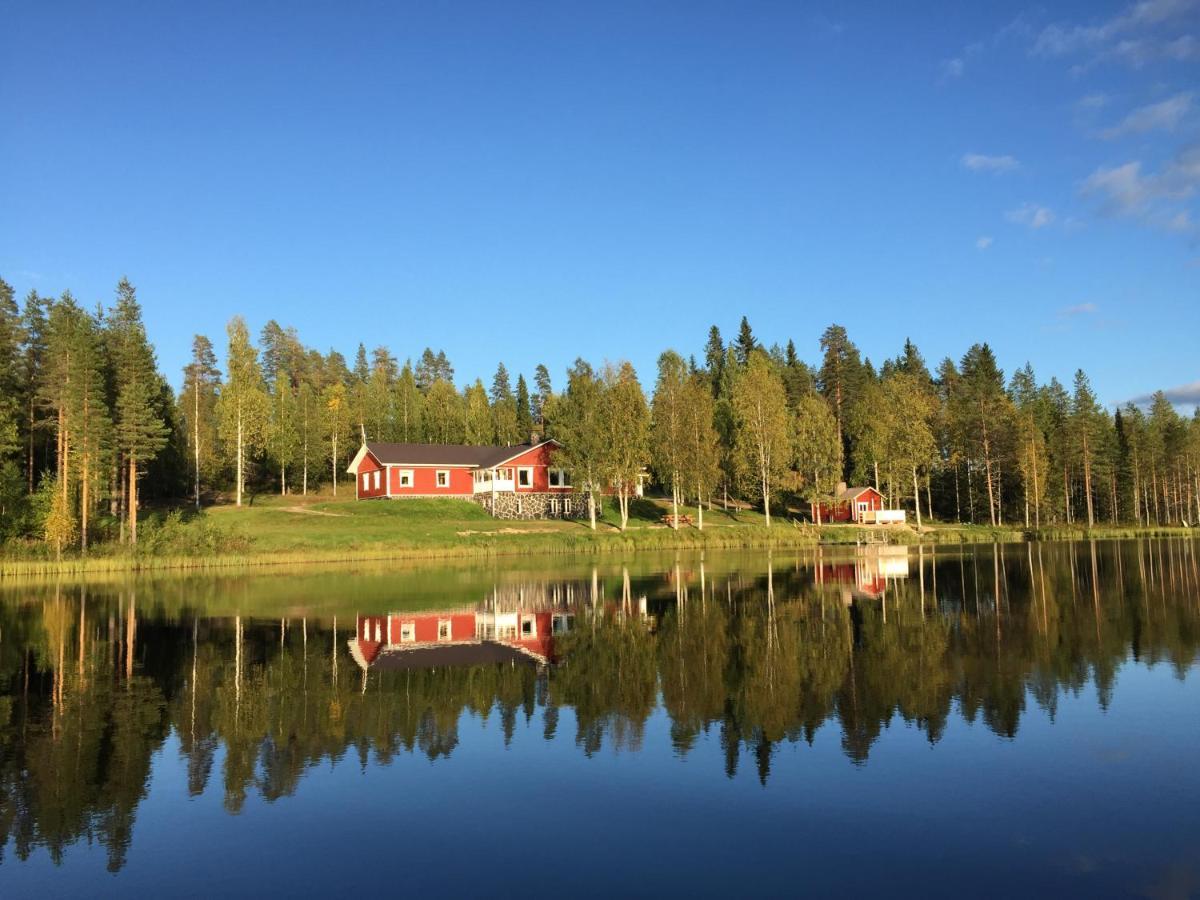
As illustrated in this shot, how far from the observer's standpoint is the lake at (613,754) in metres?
8.71

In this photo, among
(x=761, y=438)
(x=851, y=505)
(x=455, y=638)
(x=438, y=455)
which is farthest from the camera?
(x=851, y=505)

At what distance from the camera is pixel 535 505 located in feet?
240

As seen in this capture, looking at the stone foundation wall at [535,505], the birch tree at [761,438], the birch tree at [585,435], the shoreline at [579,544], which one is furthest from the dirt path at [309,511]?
the birch tree at [761,438]

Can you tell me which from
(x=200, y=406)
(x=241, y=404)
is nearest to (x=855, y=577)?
(x=241, y=404)

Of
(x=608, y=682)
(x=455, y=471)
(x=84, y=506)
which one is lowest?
(x=608, y=682)

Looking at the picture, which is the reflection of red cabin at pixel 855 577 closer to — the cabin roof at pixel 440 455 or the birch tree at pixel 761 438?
the birch tree at pixel 761 438

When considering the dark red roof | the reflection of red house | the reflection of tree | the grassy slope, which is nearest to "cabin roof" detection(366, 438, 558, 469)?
the dark red roof

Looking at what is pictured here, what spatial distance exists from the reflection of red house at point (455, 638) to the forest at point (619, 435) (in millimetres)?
30927

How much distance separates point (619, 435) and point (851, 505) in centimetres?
2742

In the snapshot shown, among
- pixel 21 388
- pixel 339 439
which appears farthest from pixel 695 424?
pixel 21 388

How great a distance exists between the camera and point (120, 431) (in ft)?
171

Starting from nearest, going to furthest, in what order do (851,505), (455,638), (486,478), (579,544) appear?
(455,638) → (579,544) → (486,478) → (851,505)

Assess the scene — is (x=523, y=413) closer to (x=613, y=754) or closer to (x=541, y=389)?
(x=541, y=389)

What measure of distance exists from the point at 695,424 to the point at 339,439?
43351mm
